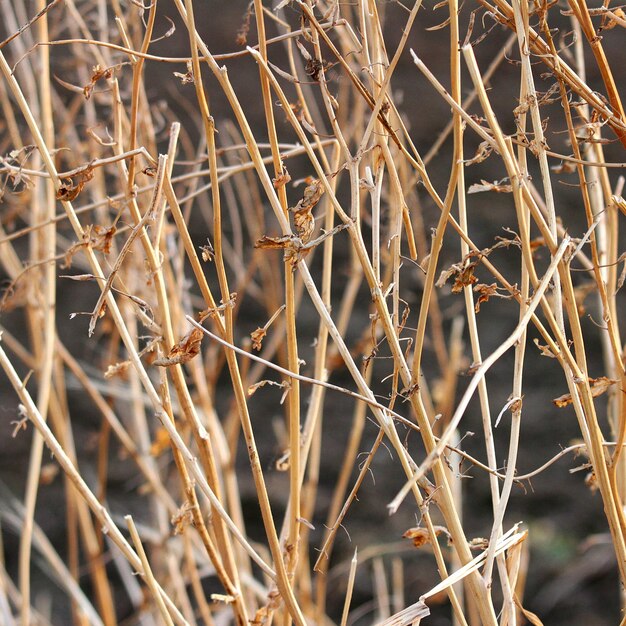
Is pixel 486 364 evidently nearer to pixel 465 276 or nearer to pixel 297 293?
pixel 465 276

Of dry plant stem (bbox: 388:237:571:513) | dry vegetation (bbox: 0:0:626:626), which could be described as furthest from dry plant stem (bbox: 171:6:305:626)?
dry plant stem (bbox: 388:237:571:513)

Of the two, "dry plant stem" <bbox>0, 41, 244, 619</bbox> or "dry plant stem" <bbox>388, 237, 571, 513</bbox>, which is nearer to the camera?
"dry plant stem" <bbox>388, 237, 571, 513</bbox>

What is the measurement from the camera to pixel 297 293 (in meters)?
1.11

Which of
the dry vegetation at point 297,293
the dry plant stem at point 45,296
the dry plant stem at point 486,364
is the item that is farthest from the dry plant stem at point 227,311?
the dry plant stem at point 45,296

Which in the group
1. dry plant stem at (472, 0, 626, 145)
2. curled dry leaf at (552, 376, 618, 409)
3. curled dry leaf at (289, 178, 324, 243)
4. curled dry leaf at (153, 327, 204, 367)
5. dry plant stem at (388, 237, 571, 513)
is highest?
dry plant stem at (472, 0, 626, 145)

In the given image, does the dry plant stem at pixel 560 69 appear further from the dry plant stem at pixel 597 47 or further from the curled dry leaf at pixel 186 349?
the curled dry leaf at pixel 186 349

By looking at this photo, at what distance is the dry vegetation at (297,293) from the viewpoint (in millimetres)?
441

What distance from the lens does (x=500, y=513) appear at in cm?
44

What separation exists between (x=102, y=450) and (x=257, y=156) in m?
0.70

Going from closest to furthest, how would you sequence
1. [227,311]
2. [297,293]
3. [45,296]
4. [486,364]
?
[486,364] < [227,311] < [45,296] < [297,293]

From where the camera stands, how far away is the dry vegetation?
0.44m

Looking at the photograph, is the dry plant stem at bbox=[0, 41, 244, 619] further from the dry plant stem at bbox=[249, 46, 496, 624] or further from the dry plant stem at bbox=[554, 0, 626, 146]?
the dry plant stem at bbox=[554, 0, 626, 146]

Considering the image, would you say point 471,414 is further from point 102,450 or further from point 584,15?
point 584,15

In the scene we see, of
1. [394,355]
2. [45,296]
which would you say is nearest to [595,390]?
[394,355]
